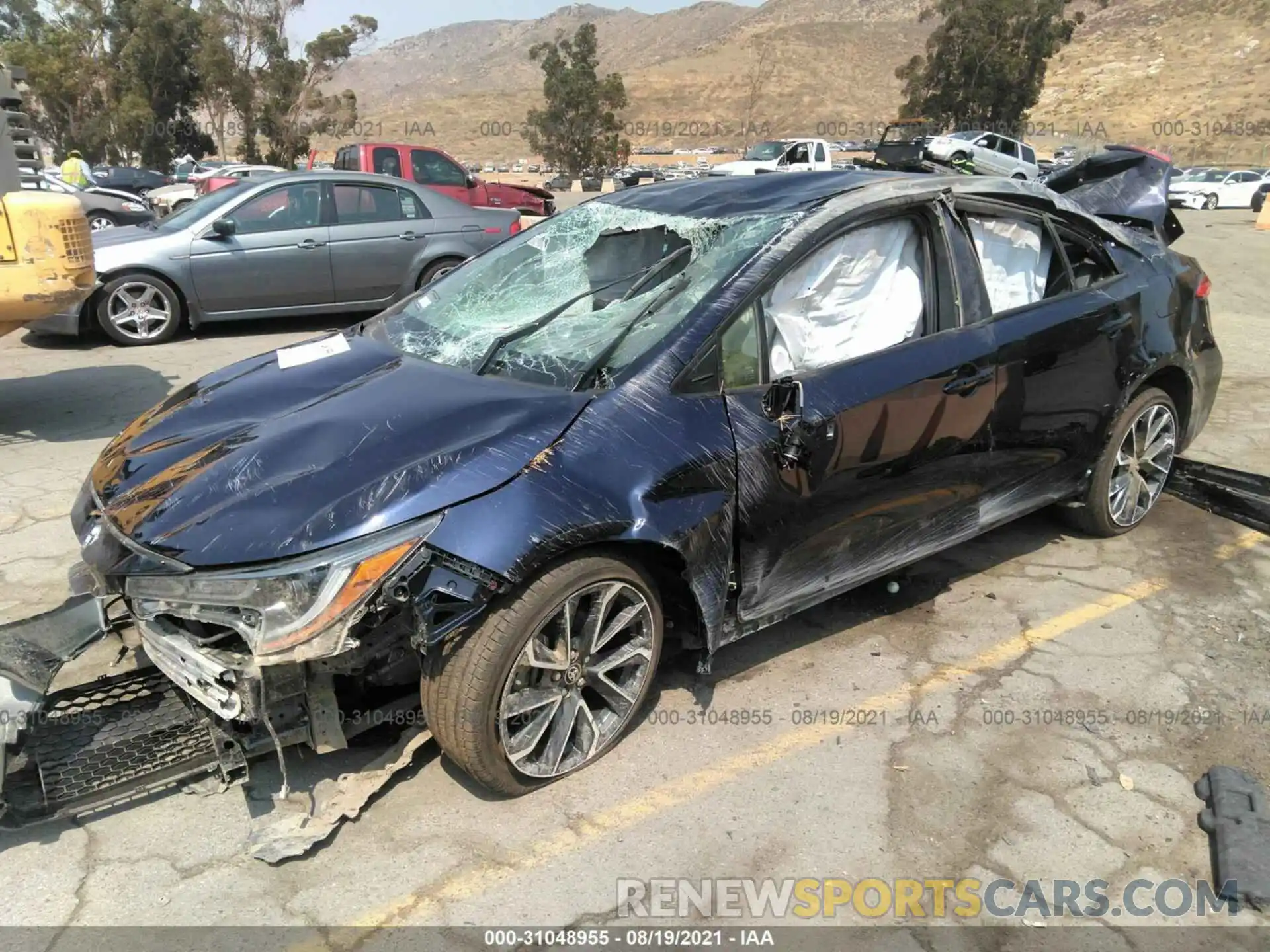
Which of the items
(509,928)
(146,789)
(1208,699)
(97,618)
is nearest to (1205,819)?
(1208,699)

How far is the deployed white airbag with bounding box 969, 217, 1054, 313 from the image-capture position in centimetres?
373

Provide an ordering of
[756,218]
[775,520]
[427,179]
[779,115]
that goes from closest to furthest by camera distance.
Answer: [775,520], [756,218], [427,179], [779,115]

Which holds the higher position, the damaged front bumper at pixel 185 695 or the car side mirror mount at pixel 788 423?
the car side mirror mount at pixel 788 423

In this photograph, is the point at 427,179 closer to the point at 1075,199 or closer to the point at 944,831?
the point at 1075,199

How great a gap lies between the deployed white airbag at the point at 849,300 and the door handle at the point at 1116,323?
3.48ft

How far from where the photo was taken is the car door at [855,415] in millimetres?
2979

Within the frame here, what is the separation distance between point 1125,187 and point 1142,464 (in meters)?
1.73

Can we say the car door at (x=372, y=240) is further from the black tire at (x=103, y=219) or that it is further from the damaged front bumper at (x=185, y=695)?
the black tire at (x=103, y=219)

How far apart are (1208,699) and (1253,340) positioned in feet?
23.8

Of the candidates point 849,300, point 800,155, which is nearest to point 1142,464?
point 849,300

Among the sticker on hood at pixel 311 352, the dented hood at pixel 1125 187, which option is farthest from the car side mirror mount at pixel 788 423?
the dented hood at pixel 1125 187

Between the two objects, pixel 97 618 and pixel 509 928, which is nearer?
pixel 509 928

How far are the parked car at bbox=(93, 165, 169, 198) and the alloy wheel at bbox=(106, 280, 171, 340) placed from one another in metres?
19.0

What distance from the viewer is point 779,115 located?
267 ft
